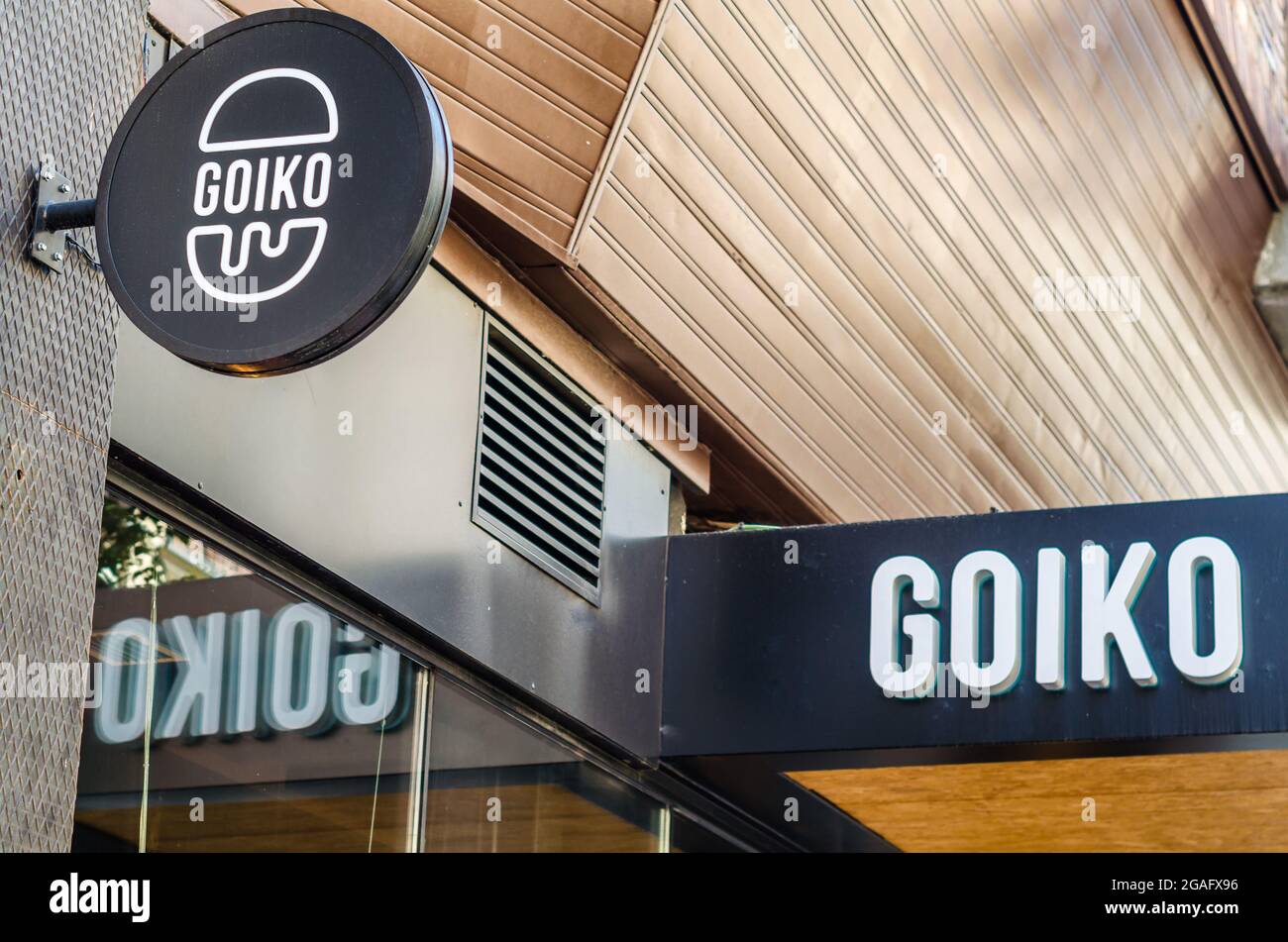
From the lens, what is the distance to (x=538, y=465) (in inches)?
252

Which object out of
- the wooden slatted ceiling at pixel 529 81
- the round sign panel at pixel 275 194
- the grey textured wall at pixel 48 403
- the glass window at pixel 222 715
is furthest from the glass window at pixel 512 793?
the round sign panel at pixel 275 194

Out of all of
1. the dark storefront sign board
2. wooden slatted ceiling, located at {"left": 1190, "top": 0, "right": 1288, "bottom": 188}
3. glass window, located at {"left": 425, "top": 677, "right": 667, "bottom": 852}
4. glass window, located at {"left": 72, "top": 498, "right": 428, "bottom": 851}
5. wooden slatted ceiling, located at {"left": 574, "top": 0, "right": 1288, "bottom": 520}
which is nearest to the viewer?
glass window, located at {"left": 72, "top": 498, "right": 428, "bottom": 851}

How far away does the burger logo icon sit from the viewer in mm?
3686

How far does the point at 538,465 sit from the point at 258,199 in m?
2.74

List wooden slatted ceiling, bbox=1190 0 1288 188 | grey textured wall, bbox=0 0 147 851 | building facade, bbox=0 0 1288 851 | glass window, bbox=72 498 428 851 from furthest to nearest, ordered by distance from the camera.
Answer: wooden slatted ceiling, bbox=1190 0 1288 188 < glass window, bbox=72 498 428 851 < building facade, bbox=0 0 1288 851 < grey textured wall, bbox=0 0 147 851

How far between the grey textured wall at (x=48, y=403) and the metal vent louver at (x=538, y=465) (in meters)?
1.96

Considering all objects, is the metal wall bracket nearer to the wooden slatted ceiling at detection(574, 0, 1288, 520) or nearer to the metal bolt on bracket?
the metal bolt on bracket

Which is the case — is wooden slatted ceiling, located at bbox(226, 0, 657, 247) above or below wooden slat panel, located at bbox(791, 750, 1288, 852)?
above

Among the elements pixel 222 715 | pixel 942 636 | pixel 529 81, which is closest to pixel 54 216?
pixel 222 715

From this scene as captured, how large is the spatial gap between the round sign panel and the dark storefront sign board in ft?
10.9

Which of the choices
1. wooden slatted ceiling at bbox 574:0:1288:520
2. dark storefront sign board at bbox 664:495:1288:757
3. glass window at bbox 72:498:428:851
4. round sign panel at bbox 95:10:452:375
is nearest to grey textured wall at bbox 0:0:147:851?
round sign panel at bbox 95:10:452:375

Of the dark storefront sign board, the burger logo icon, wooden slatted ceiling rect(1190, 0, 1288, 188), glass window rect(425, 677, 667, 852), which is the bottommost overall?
glass window rect(425, 677, 667, 852)
